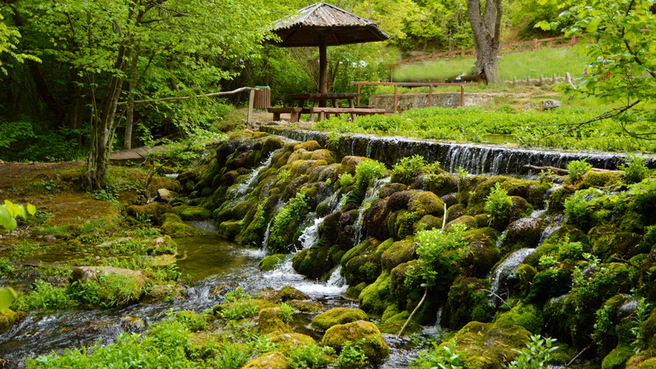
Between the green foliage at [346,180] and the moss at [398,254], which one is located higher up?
the green foliage at [346,180]

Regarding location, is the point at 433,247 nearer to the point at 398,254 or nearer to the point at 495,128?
the point at 398,254

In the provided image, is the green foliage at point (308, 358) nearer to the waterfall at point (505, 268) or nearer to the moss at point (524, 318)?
the moss at point (524, 318)

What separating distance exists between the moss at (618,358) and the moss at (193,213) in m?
9.77

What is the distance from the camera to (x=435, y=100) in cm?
2183

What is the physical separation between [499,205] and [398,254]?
53.8 inches

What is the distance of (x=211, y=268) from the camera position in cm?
787

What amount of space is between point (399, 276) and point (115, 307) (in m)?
3.49

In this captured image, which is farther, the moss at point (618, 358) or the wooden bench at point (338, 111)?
the wooden bench at point (338, 111)

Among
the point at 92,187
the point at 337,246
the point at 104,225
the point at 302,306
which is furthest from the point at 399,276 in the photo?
the point at 92,187

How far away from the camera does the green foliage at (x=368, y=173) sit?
8.00 meters

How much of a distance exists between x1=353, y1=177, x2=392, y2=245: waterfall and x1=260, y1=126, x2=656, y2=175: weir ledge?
1.11 meters

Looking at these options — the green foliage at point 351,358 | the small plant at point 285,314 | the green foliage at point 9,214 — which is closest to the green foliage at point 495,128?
the small plant at point 285,314

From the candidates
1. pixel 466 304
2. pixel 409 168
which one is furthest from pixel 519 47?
pixel 466 304

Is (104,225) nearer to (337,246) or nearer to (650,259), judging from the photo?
(337,246)
